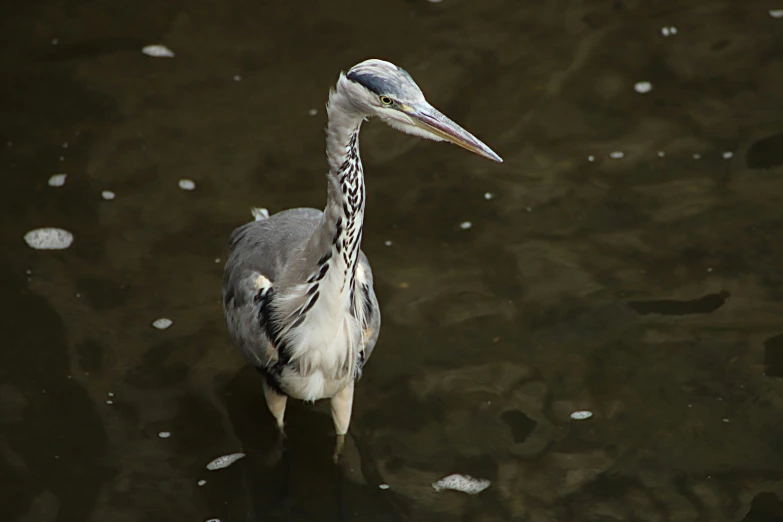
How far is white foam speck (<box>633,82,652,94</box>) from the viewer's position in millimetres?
6270

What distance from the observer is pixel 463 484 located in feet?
13.8

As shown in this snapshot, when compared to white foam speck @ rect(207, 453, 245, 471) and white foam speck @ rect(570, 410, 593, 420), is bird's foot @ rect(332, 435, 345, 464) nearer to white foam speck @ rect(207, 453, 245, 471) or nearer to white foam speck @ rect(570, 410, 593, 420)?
white foam speck @ rect(207, 453, 245, 471)

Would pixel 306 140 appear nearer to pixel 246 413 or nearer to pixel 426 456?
pixel 246 413

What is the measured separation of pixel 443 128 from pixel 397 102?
191mm

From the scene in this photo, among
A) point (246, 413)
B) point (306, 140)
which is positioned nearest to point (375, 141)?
point (306, 140)

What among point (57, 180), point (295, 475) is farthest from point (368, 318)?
point (57, 180)

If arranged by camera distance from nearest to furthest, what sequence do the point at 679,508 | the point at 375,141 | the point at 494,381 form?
the point at 679,508, the point at 494,381, the point at 375,141

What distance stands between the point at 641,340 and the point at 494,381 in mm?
799

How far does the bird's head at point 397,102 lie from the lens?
3.32 m

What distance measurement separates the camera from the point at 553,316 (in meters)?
4.93

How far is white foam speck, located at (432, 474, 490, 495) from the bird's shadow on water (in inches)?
8.2

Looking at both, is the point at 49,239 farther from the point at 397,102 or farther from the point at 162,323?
the point at 397,102

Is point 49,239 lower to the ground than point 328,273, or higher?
lower

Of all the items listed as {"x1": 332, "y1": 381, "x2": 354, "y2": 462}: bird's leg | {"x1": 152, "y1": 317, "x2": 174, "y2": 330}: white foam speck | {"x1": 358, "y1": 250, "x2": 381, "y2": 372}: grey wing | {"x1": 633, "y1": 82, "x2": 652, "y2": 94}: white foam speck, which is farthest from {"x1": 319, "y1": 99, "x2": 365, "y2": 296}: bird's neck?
{"x1": 633, "y1": 82, "x2": 652, "y2": 94}: white foam speck
